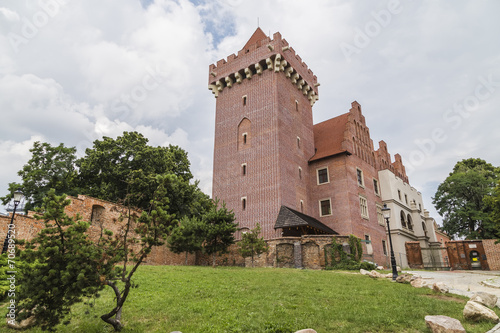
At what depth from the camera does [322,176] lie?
31219mm

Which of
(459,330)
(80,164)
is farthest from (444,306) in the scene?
(80,164)

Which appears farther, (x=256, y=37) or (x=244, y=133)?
(x=256, y=37)

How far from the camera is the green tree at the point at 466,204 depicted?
36531 millimetres

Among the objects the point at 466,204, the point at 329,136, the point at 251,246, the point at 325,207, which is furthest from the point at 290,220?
the point at 466,204

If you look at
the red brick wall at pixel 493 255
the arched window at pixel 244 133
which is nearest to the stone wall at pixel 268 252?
the arched window at pixel 244 133

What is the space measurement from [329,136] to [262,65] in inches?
384

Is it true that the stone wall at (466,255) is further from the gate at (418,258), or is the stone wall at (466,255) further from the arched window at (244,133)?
the arched window at (244,133)

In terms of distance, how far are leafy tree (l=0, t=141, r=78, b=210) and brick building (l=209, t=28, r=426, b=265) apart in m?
13.0

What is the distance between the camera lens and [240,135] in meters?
31.1

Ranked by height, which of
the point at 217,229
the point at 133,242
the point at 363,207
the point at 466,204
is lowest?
the point at 133,242

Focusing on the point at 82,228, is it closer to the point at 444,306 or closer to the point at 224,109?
the point at 444,306

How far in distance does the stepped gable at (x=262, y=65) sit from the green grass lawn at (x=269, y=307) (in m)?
22.7

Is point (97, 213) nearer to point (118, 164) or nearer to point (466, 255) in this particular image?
point (118, 164)

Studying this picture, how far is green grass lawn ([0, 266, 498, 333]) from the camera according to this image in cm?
765
